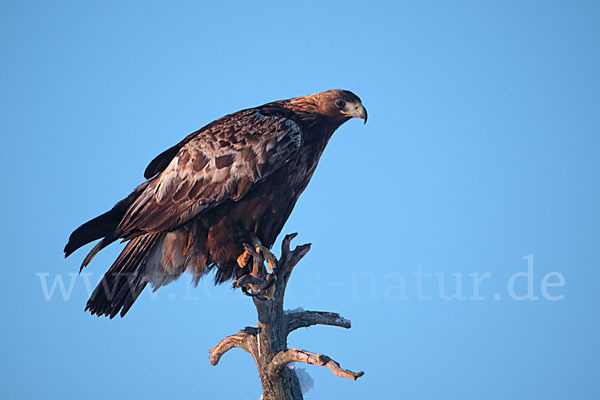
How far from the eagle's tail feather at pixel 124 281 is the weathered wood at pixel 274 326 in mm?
1032

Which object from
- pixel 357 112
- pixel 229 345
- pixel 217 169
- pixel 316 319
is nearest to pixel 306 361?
pixel 316 319

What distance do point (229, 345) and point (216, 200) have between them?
1.52 meters

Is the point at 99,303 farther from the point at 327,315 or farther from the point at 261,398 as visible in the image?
the point at 327,315

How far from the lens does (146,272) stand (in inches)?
265

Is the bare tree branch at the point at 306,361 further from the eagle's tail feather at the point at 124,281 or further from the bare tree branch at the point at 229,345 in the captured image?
the eagle's tail feather at the point at 124,281

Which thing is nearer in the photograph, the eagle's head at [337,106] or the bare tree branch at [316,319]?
the bare tree branch at [316,319]

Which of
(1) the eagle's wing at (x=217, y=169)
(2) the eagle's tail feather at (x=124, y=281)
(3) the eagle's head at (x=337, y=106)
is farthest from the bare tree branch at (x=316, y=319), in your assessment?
(3) the eagle's head at (x=337, y=106)

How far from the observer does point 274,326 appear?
6.39 metres

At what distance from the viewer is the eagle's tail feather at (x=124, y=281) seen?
6.56 metres

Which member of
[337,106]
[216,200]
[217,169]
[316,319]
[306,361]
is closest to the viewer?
[306,361]

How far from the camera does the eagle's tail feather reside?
6564mm

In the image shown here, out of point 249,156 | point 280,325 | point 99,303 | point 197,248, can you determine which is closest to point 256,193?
point 249,156

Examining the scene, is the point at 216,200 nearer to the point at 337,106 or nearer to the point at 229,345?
the point at 229,345

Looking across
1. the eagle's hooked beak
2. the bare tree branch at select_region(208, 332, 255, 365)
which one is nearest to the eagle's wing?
the eagle's hooked beak
